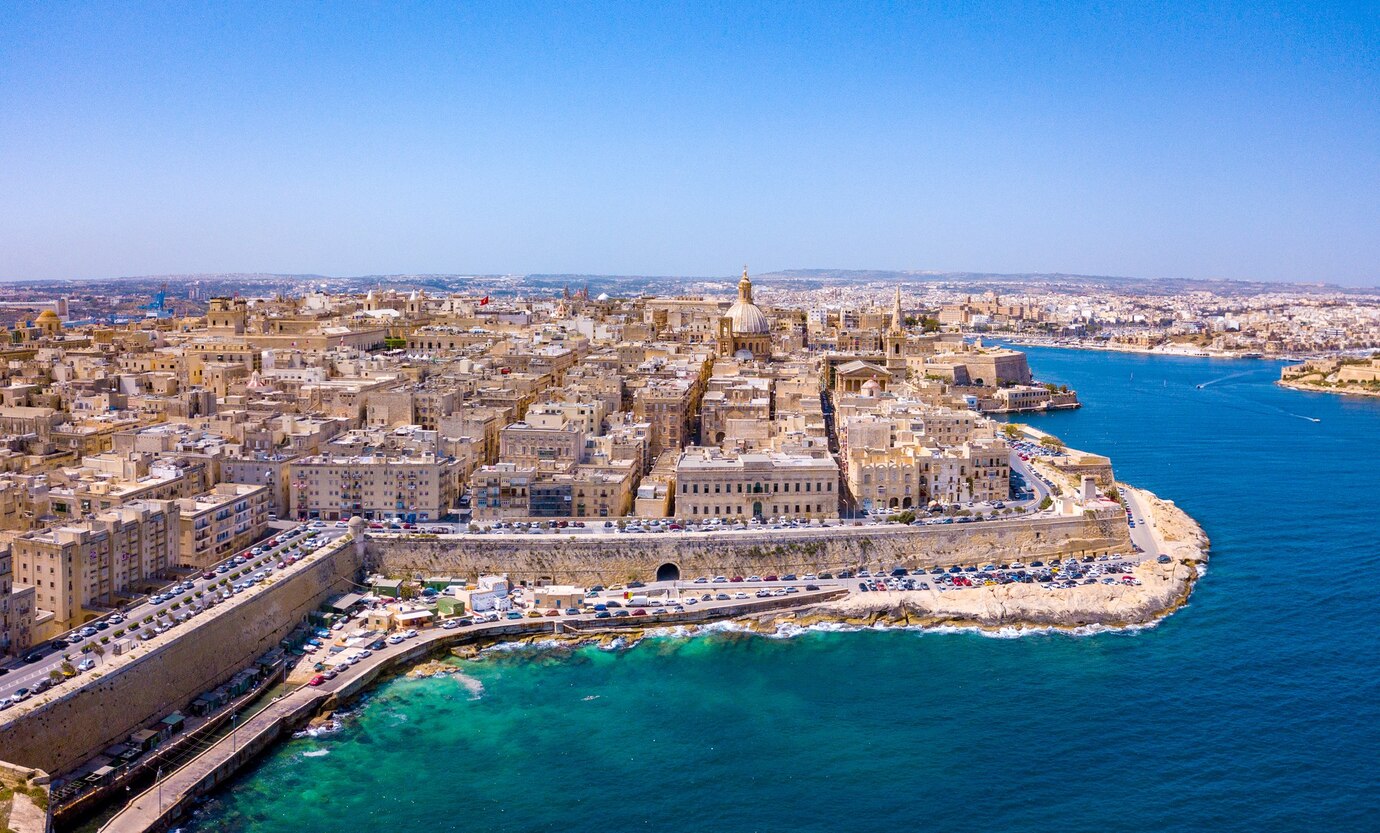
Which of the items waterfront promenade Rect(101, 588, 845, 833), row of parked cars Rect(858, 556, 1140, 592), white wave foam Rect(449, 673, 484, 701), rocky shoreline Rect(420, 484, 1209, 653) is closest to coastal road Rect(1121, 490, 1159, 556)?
row of parked cars Rect(858, 556, 1140, 592)

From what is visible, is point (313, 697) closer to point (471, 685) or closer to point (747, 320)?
point (471, 685)

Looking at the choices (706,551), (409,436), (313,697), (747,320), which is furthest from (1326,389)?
(313,697)

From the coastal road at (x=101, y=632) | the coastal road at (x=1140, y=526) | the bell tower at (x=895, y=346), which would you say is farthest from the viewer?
the bell tower at (x=895, y=346)

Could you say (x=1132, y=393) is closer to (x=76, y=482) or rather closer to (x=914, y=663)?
(x=914, y=663)

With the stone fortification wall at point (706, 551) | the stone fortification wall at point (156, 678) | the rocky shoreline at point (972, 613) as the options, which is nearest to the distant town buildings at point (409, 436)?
the stone fortification wall at point (706, 551)

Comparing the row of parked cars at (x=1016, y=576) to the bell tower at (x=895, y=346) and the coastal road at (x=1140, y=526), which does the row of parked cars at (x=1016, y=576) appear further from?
the bell tower at (x=895, y=346)

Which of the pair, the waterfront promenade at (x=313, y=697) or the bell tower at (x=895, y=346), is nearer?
the waterfront promenade at (x=313, y=697)

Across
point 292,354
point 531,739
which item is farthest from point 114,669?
point 292,354
